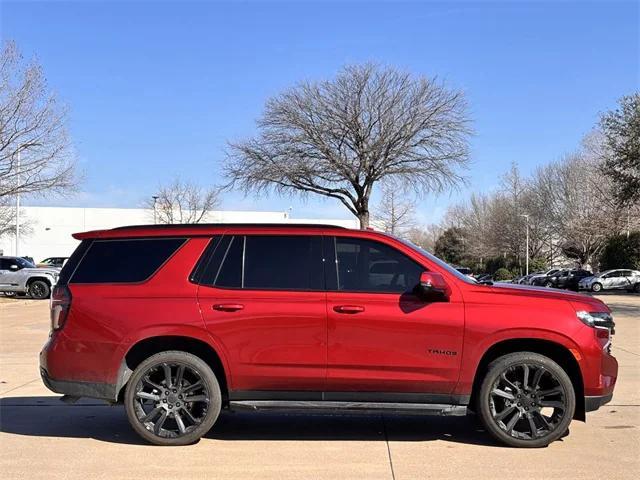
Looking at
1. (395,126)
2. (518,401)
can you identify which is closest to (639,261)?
(395,126)

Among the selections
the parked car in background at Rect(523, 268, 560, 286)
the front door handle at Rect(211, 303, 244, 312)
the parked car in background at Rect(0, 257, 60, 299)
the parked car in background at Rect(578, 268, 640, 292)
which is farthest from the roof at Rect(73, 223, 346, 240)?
the parked car in background at Rect(523, 268, 560, 286)

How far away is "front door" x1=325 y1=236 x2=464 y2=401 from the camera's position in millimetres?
5566

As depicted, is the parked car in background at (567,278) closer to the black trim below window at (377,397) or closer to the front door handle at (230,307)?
the black trim below window at (377,397)

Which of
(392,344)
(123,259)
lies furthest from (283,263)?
(123,259)

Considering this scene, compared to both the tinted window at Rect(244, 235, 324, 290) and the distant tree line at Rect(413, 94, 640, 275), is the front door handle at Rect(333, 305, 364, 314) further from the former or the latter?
the distant tree line at Rect(413, 94, 640, 275)

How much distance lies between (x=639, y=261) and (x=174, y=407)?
157ft

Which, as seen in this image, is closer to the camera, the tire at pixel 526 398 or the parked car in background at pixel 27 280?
the tire at pixel 526 398

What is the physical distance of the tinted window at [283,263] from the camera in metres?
5.80

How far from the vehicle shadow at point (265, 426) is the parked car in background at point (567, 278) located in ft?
134

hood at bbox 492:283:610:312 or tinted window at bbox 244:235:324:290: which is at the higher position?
tinted window at bbox 244:235:324:290

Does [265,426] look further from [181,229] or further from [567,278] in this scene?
[567,278]

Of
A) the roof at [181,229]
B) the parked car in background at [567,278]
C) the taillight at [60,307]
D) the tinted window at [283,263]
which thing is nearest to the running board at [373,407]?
the tinted window at [283,263]

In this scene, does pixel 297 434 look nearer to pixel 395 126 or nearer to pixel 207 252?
pixel 207 252

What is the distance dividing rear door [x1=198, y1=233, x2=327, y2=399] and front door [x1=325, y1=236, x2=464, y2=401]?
0.14m
